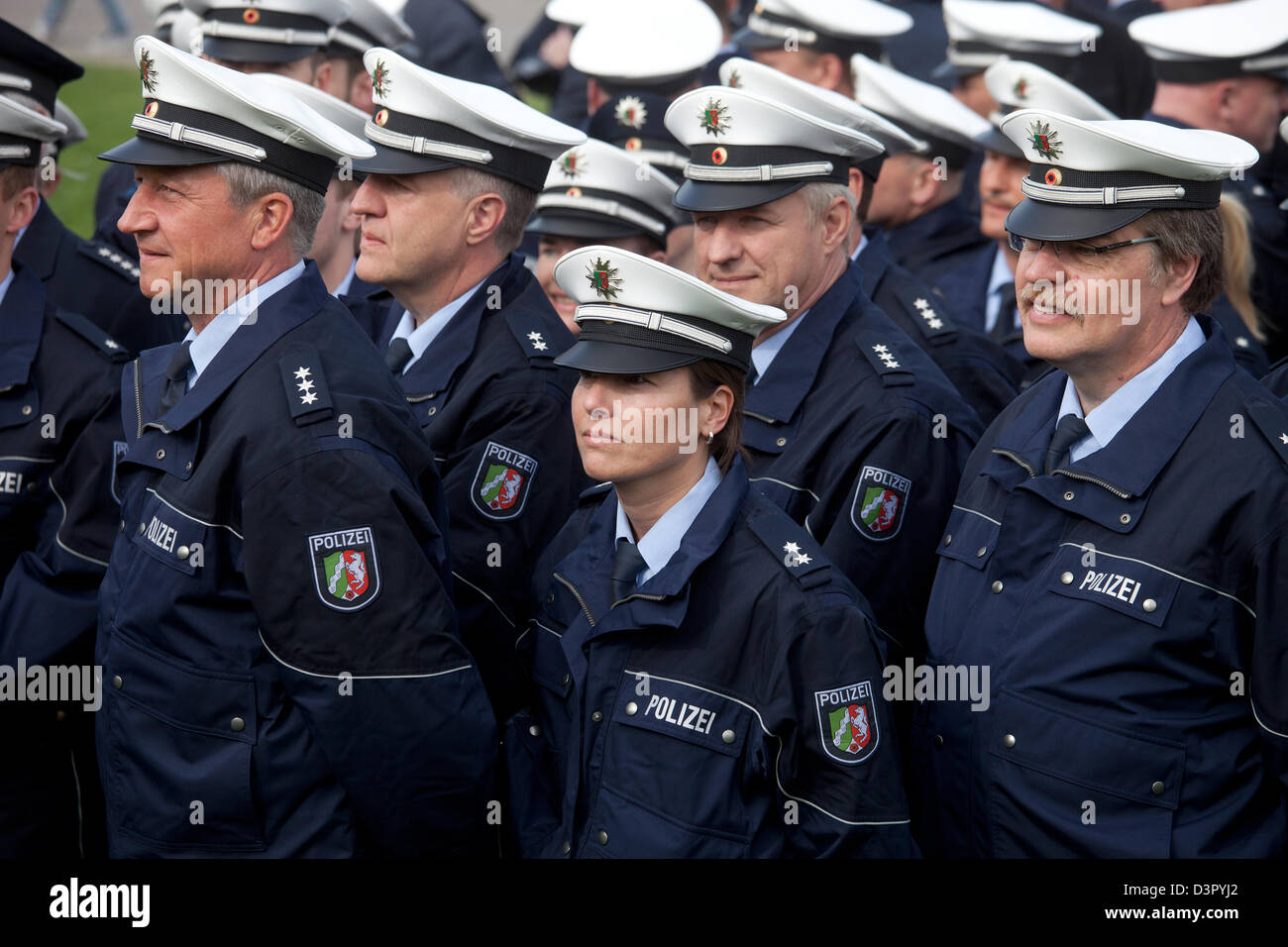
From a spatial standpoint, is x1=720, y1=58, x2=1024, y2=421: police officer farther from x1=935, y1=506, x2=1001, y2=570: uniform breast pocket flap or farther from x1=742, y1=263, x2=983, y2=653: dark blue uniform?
x1=935, y1=506, x2=1001, y2=570: uniform breast pocket flap

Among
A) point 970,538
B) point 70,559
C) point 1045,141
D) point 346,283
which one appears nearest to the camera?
point 1045,141

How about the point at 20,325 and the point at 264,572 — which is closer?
the point at 264,572

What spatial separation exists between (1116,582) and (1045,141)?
111 cm

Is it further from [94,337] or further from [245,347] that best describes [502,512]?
[94,337]

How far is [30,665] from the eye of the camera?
4.26 meters

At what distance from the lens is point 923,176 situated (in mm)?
6844

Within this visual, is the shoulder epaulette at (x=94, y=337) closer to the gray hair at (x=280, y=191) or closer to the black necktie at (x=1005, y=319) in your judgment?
the gray hair at (x=280, y=191)

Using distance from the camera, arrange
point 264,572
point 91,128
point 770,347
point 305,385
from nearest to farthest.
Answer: point 264,572
point 305,385
point 770,347
point 91,128

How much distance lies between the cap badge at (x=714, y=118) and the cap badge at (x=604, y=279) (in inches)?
45.4

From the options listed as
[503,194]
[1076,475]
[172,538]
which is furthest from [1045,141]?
[172,538]

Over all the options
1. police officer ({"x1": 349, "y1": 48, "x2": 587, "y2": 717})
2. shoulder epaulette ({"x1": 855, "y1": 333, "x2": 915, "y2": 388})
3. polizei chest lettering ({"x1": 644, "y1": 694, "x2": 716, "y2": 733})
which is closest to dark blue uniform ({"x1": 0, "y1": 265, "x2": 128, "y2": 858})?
police officer ({"x1": 349, "y1": 48, "x2": 587, "y2": 717})

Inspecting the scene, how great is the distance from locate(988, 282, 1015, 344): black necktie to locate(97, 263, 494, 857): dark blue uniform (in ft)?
11.6

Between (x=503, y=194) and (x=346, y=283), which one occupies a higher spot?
(x=503, y=194)

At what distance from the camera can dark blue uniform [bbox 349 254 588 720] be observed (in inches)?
173
